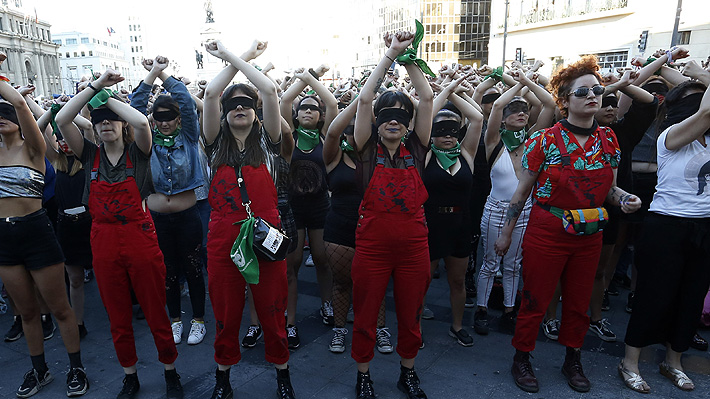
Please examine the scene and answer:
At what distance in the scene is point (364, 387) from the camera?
3289 mm

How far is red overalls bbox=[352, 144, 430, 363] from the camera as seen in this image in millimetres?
3105

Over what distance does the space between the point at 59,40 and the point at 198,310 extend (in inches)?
5379

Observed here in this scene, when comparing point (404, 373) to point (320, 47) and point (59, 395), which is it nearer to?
point (59, 395)

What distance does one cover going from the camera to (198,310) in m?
4.42

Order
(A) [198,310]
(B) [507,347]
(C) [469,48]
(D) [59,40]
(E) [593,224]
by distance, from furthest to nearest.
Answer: (D) [59,40] → (C) [469,48] → (A) [198,310] → (B) [507,347] → (E) [593,224]

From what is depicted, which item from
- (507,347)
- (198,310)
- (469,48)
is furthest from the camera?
(469,48)

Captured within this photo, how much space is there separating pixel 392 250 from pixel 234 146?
52.4 inches

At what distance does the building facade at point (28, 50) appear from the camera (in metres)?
80.6

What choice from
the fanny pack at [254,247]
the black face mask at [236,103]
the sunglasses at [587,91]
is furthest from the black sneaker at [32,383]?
the sunglasses at [587,91]

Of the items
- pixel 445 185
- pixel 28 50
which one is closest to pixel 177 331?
pixel 445 185

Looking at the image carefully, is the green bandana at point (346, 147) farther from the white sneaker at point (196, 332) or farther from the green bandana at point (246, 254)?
the white sneaker at point (196, 332)

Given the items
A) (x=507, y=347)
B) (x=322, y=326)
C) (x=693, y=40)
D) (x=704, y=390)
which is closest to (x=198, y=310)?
(x=322, y=326)

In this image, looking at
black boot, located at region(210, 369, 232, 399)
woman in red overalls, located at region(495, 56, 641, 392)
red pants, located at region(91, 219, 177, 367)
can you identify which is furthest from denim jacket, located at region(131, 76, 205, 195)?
woman in red overalls, located at region(495, 56, 641, 392)

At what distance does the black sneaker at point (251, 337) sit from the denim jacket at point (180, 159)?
147 centimetres
